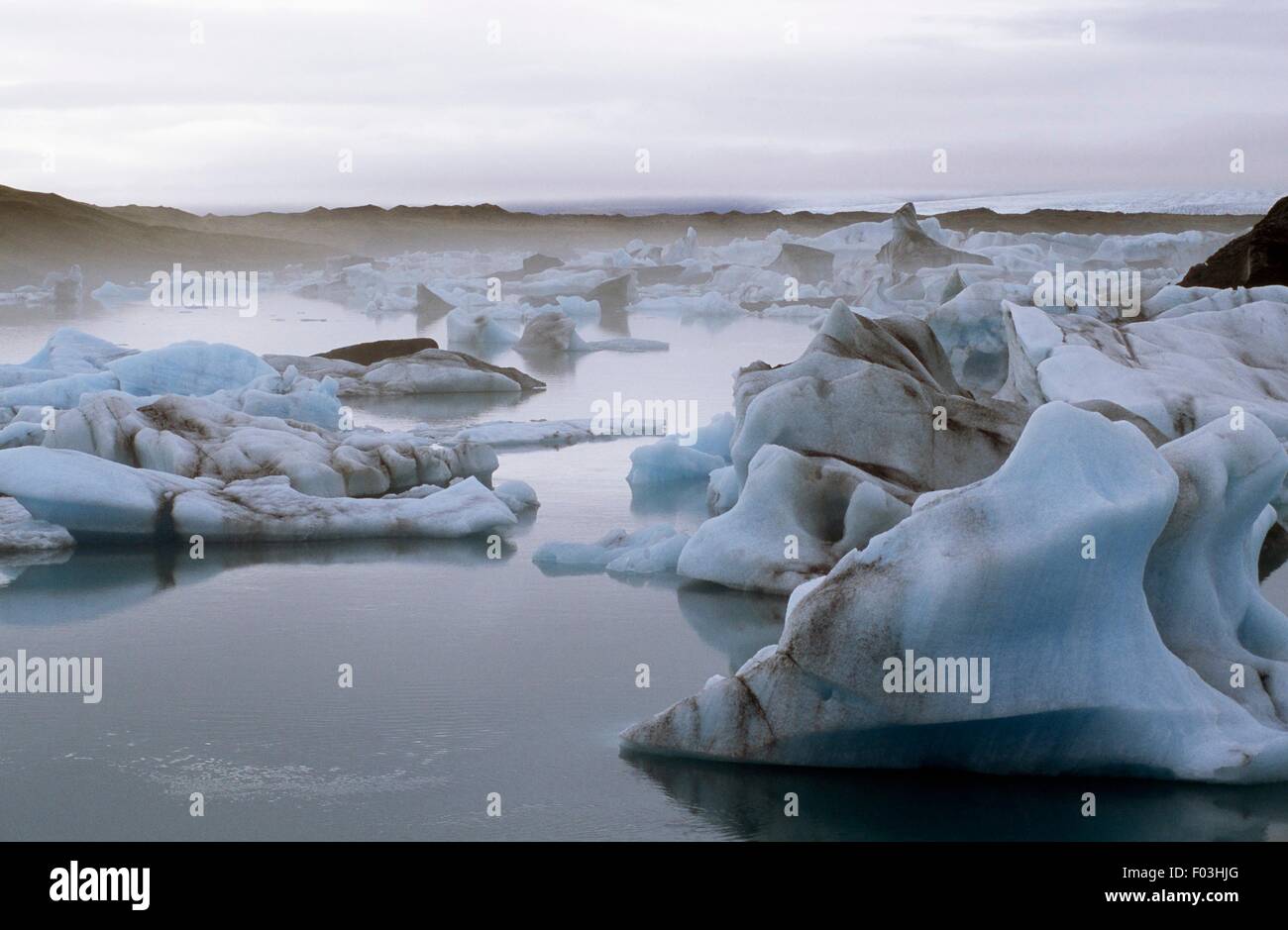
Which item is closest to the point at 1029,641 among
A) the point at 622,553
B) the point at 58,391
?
the point at 622,553

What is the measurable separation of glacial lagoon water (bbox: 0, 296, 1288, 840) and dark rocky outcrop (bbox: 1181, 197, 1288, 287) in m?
10.7

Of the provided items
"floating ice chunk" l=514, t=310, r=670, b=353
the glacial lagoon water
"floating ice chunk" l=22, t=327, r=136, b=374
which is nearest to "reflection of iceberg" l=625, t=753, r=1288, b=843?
the glacial lagoon water

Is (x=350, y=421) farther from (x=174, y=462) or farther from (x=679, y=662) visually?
(x=679, y=662)

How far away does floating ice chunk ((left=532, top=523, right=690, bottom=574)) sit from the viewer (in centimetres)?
958

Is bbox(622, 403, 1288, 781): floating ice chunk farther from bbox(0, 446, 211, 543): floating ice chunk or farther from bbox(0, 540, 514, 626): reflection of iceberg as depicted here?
bbox(0, 446, 211, 543): floating ice chunk

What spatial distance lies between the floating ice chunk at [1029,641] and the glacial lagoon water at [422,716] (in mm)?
181

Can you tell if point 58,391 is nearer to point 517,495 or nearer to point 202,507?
point 202,507

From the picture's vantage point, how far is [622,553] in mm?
9867

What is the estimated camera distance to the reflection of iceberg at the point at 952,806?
5621 millimetres

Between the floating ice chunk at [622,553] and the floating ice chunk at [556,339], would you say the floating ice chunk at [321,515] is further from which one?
the floating ice chunk at [556,339]

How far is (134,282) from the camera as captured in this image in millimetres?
59375

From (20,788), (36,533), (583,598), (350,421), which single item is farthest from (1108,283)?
(20,788)

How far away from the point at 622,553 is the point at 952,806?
14.1 ft

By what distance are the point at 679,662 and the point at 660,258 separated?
40.3 meters
